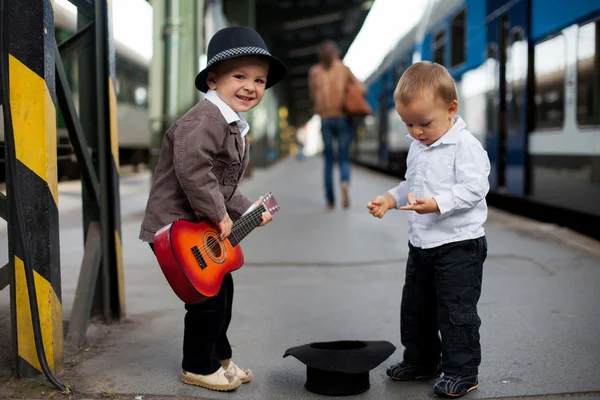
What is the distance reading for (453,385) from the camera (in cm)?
275

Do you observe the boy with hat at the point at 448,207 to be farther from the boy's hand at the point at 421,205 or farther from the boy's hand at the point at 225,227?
the boy's hand at the point at 225,227

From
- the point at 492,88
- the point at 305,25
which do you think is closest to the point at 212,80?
the point at 492,88

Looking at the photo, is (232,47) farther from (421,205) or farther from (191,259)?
→ (421,205)

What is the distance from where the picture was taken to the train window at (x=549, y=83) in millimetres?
7141

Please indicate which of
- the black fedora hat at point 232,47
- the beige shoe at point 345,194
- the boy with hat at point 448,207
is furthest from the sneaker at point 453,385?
the beige shoe at point 345,194

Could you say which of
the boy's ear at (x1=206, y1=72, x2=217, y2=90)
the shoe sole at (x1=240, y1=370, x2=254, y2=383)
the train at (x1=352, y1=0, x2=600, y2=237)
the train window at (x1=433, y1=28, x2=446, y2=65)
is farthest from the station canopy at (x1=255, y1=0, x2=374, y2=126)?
the shoe sole at (x1=240, y1=370, x2=254, y2=383)

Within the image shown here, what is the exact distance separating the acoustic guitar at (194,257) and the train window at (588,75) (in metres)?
4.60

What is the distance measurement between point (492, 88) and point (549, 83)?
1.69 metres

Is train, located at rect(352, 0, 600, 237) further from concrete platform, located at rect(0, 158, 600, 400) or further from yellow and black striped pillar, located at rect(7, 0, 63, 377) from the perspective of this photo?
yellow and black striped pillar, located at rect(7, 0, 63, 377)

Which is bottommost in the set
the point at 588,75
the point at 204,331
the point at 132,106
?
the point at 204,331

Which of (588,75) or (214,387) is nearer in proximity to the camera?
(214,387)

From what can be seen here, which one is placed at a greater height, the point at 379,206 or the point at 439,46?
the point at 439,46

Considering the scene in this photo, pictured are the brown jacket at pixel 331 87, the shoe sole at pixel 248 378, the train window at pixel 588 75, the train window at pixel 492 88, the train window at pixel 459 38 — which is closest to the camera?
the shoe sole at pixel 248 378

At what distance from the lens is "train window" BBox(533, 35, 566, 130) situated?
7141 millimetres
